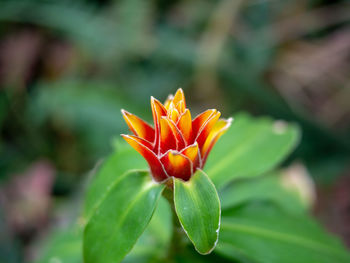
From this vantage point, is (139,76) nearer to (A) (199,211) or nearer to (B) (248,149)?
(B) (248,149)

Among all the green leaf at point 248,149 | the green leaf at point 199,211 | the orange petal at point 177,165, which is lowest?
the green leaf at point 248,149

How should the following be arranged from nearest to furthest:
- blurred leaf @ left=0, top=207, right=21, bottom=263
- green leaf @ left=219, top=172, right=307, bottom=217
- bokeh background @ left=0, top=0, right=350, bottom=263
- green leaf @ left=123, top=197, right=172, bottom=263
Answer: green leaf @ left=123, top=197, right=172, bottom=263, green leaf @ left=219, top=172, right=307, bottom=217, blurred leaf @ left=0, top=207, right=21, bottom=263, bokeh background @ left=0, top=0, right=350, bottom=263

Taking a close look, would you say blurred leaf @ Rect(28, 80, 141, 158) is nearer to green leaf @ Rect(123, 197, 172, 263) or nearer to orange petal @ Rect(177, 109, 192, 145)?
green leaf @ Rect(123, 197, 172, 263)

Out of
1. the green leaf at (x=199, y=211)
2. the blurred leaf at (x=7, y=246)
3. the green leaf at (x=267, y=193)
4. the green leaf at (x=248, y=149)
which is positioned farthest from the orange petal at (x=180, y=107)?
the blurred leaf at (x=7, y=246)

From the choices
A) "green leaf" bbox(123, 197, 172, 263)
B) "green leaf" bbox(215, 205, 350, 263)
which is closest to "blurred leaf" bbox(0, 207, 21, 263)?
"green leaf" bbox(123, 197, 172, 263)

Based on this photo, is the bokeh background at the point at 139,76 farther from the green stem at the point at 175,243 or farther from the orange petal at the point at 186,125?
the orange petal at the point at 186,125
